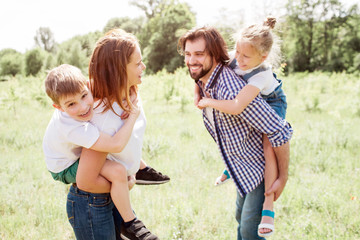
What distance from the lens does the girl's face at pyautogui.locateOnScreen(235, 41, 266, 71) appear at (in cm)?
186

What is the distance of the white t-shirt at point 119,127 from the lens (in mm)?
1692

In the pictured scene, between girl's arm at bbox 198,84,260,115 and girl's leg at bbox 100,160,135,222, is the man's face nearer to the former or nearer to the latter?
girl's arm at bbox 198,84,260,115

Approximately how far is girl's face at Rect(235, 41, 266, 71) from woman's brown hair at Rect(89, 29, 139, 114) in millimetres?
684

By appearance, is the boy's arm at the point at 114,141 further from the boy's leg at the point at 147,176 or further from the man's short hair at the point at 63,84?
the boy's leg at the point at 147,176

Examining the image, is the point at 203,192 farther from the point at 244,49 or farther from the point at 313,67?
the point at 313,67

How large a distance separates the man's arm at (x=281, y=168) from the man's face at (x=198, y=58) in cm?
71

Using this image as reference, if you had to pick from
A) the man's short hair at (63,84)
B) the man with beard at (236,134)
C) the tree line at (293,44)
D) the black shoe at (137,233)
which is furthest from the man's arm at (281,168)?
the tree line at (293,44)

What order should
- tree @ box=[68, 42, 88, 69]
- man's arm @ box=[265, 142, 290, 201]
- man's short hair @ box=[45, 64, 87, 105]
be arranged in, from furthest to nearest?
tree @ box=[68, 42, 88, 69], man's arm @ box=[265, 142, 290, 201], man's short hair @ box=[45, 64, 87, 105]

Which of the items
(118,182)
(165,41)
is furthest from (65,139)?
(165,41)

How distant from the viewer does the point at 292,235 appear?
306cm

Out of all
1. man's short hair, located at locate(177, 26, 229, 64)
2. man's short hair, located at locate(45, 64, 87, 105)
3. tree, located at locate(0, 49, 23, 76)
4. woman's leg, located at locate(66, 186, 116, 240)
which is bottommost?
tree, located at locate(0, 49, 23, 76)

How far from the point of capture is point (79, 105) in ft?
5.22

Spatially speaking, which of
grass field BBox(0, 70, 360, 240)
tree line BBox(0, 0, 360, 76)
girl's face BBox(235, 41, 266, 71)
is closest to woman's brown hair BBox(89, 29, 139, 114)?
girl's face BBox(235, 41, 266, 71)

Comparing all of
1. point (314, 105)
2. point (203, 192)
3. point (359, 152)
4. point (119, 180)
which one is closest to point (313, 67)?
point (314, 105)
